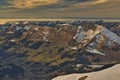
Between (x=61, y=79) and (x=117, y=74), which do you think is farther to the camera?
(x=61, y=79)

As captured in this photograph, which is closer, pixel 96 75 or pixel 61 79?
pixel 96 75

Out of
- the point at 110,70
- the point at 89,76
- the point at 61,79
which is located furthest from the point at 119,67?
the point at 61,79

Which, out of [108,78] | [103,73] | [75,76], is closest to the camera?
[108,78]

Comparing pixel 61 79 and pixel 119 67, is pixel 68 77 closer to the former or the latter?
pixel 61 79

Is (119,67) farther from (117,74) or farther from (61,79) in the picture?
(61,79)

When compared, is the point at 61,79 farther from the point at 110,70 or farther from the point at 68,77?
the point at 110,70

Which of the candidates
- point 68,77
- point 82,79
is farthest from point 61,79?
point 82,79

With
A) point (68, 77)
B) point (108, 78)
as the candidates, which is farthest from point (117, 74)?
point (68, 77)

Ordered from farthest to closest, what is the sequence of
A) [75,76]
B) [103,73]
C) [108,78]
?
[75,76] < [103,73] < [108,78]
